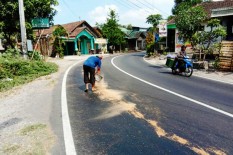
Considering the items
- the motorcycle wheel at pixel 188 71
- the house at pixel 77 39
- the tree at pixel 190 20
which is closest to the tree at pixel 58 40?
the house at pixel 77 39

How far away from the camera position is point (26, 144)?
4902 mm

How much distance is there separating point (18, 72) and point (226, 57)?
13366 millimetres

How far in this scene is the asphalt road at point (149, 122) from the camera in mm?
4602

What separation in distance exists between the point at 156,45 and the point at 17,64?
2187 centimetres

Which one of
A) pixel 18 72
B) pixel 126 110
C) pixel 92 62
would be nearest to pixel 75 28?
pixel 18 72

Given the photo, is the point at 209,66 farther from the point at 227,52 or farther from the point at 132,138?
the point at 132,138

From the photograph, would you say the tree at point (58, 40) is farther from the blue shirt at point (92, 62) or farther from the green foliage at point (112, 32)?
the blue shirt at point (92, 62)

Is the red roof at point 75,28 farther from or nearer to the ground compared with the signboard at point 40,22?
farther from the ground

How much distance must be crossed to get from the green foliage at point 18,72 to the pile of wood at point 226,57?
1169cm

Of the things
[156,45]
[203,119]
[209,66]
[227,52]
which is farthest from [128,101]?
[156,45]

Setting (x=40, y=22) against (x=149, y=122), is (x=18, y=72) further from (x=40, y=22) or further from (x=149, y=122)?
(x=149, y=122)

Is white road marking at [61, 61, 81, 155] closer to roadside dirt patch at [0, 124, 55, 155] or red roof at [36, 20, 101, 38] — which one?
roadside dirt patch at [0, 124, 55, 155]

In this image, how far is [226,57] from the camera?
53.3 ft

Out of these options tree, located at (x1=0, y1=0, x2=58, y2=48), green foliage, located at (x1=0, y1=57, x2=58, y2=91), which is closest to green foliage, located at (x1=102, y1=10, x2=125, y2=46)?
tree, located at (x1=0, y1=0, x2=58, y2=48)
